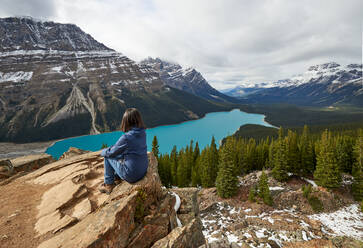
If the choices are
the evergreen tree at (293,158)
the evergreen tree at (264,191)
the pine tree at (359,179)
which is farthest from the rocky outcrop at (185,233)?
the evergreen tree at (293,158)

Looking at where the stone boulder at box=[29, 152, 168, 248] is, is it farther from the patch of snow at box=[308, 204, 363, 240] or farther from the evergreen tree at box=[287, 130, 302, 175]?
the evergreen tree at box=[287, 130, 302, 175]

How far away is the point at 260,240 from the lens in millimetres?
12305

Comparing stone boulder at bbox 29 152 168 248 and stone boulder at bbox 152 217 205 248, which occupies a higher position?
stone boulder at bbox 29 152 168 248

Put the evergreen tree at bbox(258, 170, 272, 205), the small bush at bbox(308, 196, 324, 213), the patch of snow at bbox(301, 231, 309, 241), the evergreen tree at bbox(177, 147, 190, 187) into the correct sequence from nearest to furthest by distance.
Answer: the patch of snow at bbox(301, 231, 309, 241) < the small bush at bbox(308, 196, 324, 213) < the evergreen tree at bbox(258, 170, 272, 205) < the evergreen tree at bbox(177, 147, 190, 187)

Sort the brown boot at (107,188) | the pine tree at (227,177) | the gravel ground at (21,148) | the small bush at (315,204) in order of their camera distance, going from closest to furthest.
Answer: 1. the brown boot at (107,188)
2. the small bush at (315,204)
3. the pine tree at (227,177)
4. the gravel ground at (21,148)

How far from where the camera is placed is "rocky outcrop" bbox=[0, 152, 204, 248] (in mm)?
4254

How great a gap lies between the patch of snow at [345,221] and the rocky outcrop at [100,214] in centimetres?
1981

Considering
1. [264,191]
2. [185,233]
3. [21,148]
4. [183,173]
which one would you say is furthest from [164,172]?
[21,148]

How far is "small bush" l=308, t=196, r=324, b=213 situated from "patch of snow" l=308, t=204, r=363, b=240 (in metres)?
0.93

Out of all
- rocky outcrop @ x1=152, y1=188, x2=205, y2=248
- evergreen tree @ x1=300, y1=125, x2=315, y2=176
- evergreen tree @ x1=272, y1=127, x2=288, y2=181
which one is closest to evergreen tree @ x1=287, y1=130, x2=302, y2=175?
evergreen tree @ x1=300, y1=125, x2=315, y2=176

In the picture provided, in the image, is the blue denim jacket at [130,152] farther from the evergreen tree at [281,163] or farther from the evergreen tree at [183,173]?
the evergreen tree at [183,173]

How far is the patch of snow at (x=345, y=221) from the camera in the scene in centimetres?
1691

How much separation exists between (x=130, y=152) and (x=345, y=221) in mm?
28232

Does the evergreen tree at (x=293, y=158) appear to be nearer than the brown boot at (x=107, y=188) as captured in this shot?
No
